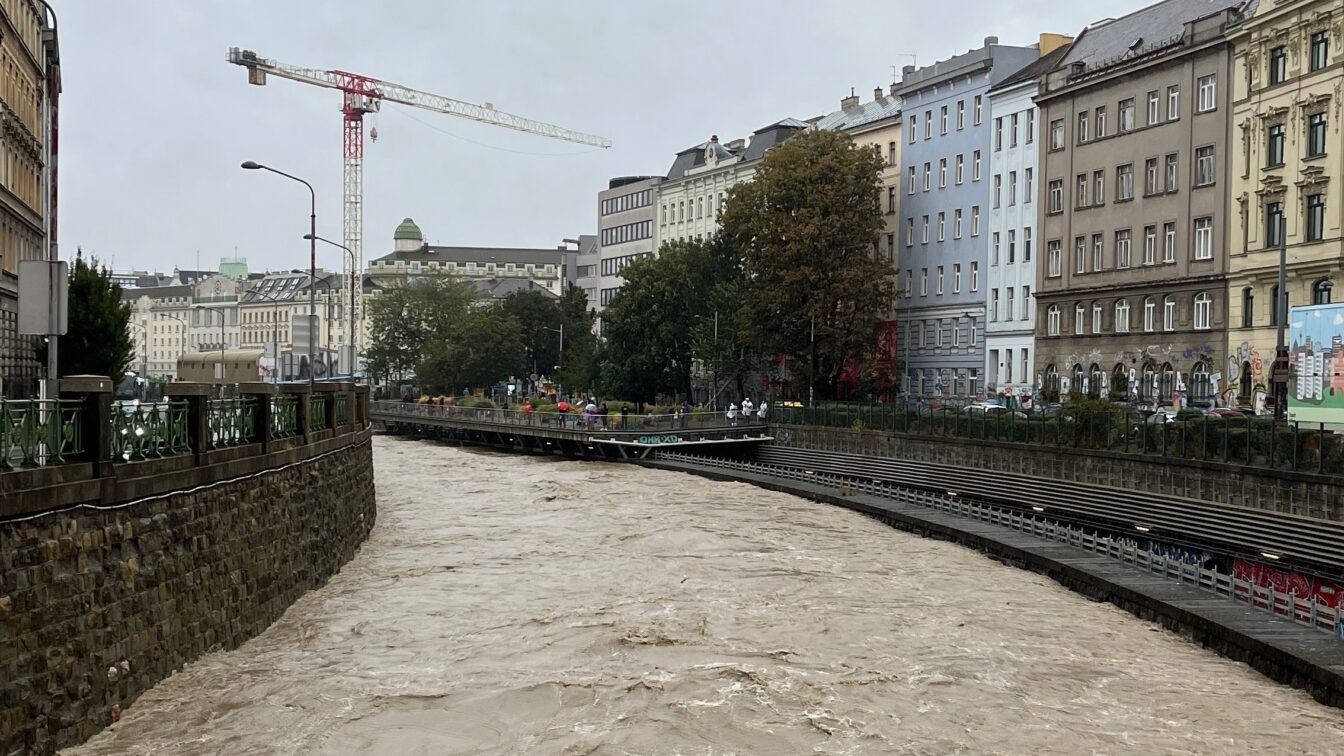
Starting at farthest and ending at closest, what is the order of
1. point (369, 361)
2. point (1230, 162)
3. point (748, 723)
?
point (369, 361) < point (1230, 162) < point (748, 723)

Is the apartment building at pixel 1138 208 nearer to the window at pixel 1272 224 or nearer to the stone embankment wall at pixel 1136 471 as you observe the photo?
the window at pixel 1272 224

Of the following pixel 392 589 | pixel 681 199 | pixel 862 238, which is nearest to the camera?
pixel 392 589

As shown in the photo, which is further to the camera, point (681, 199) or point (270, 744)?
point (681, 199)

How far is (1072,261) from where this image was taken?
69188 mm

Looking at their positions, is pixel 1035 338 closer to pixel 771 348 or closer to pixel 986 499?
pixel 771 348

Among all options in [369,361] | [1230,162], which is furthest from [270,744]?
[369,361]

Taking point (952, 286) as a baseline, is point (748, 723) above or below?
below

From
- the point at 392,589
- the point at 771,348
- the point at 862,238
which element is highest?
the point at 862,238

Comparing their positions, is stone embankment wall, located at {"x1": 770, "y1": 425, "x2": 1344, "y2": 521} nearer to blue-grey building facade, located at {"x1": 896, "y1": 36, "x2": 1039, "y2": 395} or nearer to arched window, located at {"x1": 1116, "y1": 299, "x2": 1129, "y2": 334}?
arched window, located at {"x1": 1116, "y1": 299, "x2": 1129, "y2": 334}

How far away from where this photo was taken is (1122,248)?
6531 centimetres

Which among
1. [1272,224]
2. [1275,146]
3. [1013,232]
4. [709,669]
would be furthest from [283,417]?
[1013,232]

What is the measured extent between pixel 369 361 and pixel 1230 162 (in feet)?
318

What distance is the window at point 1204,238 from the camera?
5941cm

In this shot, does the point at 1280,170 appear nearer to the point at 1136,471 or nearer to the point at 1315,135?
the point at 1315,135
